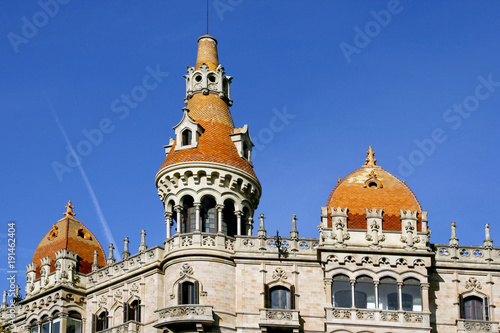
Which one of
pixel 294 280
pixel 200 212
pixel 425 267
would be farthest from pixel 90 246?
pixel 425 267

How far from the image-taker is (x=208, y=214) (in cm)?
7031

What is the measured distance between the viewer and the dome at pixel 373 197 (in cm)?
6862

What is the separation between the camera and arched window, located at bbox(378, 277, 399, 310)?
66312mm

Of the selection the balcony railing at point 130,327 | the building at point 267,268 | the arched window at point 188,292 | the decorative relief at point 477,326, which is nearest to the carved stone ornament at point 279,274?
the building at point 267,268

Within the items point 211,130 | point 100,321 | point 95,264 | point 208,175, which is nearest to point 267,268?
point 208,175

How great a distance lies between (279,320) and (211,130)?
13196 mm

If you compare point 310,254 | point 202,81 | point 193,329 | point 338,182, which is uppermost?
point 202,81

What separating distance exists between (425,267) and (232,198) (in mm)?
11939

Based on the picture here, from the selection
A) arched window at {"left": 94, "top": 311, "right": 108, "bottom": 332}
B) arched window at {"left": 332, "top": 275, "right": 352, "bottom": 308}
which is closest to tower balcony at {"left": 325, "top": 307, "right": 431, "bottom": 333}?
arched window at {"left": 332, "top": 275, "right": 352, "bottom": 308}

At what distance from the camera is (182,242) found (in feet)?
224

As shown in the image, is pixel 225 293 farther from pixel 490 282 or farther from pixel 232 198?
pixel 490 282

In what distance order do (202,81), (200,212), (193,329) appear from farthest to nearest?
1. (202,81)
2. (200,212)
3. (193,329)

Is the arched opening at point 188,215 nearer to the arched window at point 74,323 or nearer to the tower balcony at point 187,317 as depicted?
the tower balcony at point 187,317

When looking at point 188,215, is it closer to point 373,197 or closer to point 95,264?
point 95,264
